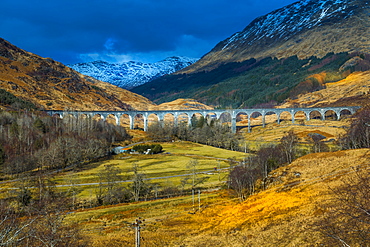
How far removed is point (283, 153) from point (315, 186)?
3820 centimetres

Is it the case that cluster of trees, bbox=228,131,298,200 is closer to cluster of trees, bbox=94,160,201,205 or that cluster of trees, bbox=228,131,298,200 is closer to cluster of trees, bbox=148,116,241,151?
cluster of trees, bbox=94,160,201,205

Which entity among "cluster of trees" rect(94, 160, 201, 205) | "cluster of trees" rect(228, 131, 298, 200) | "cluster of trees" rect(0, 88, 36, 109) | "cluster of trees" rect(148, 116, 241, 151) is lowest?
"cluster of trees" rect(94, 160, 201, 205)

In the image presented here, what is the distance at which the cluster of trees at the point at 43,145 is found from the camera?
7947 centimetres

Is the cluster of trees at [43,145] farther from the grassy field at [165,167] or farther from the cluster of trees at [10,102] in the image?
the cluster of trees at [10,102]

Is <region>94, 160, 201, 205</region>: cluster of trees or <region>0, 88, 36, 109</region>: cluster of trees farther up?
<region>0, 88, 36, 109</region>: cluster of trees

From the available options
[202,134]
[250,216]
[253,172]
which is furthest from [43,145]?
[250,216]

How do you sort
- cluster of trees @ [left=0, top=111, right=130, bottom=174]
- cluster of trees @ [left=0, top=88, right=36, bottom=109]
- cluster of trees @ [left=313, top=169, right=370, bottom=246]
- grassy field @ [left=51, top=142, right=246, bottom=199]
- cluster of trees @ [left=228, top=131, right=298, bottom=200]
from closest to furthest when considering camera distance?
cluster of trees @ [left=313, top=169, right=370, bottom=246], cluster of trees @ [left=228, top=131, right=298, bottom=200], grassy field @ [left=51, top=142, right=246, bottom=199], cluster of trees @ [left=0, top=111, right=130, bottom=174], cluster of trees @ [left=0, top=88, right=36, bottom=109]

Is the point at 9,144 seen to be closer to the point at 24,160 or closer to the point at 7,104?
the point at 24,160

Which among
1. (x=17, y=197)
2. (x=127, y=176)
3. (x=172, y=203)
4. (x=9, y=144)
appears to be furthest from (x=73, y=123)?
(x=172, y=203)

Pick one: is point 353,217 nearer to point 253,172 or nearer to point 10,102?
point 253,172

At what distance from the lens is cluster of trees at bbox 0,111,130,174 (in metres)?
79.5

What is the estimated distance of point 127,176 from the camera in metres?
69.2

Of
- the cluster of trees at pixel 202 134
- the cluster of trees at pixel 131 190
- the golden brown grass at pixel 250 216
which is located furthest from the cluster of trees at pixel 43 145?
the golden brown grass at pixel 250 216

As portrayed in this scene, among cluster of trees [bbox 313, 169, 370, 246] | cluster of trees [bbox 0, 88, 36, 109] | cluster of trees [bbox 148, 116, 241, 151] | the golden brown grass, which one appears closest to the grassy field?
the golden brown grass
